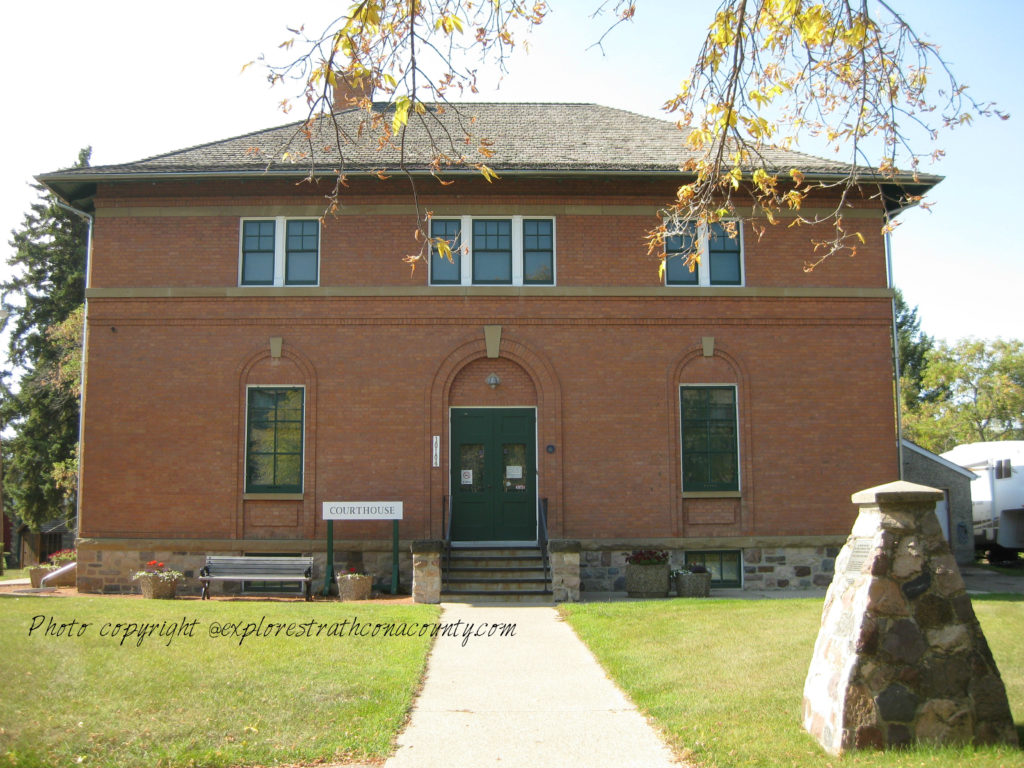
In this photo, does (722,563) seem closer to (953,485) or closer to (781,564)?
(781,564)

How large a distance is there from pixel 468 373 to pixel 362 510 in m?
3.41

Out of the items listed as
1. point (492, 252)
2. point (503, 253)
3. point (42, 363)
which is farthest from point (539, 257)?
point (42, 363)

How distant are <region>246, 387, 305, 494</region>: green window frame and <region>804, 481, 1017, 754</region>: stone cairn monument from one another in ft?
42.0

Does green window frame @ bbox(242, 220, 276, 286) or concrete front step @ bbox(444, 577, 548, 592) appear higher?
green window frame @ bbox(242, 220, 276, 286)

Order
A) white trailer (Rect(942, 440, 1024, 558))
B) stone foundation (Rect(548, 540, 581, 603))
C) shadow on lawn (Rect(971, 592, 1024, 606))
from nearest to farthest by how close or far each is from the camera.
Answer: shadow on lawn (Rect(971, 592, 1024, 606)) → stone foundation (Rect(548, 540, 581, 603)) → white trailer (Rect(942, 440, 1024, 558))

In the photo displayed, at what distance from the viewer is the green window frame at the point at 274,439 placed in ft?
58.6

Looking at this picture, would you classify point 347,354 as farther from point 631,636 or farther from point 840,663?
point 840,663

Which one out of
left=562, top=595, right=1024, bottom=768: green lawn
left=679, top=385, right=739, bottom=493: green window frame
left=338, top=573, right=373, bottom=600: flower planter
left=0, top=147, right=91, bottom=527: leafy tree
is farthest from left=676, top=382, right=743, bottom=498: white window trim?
left=0, top=147, right=91, bottom=527: leafy tree

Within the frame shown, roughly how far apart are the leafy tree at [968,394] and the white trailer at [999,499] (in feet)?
65.0

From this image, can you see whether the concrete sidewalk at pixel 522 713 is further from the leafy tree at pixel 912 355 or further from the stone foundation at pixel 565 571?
the leafy tree at pixel 912 355

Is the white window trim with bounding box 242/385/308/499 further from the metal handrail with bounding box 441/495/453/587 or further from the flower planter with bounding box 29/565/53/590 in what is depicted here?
the flower planter with bounding box 29/565/53/590

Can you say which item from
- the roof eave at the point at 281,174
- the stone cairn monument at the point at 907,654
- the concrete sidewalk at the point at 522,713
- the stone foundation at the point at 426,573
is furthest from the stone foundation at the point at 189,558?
the stone cairn monument at the point at 907,654

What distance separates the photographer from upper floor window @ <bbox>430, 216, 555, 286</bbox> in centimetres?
1830

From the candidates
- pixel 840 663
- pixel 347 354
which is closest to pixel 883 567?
pixel 840 663
